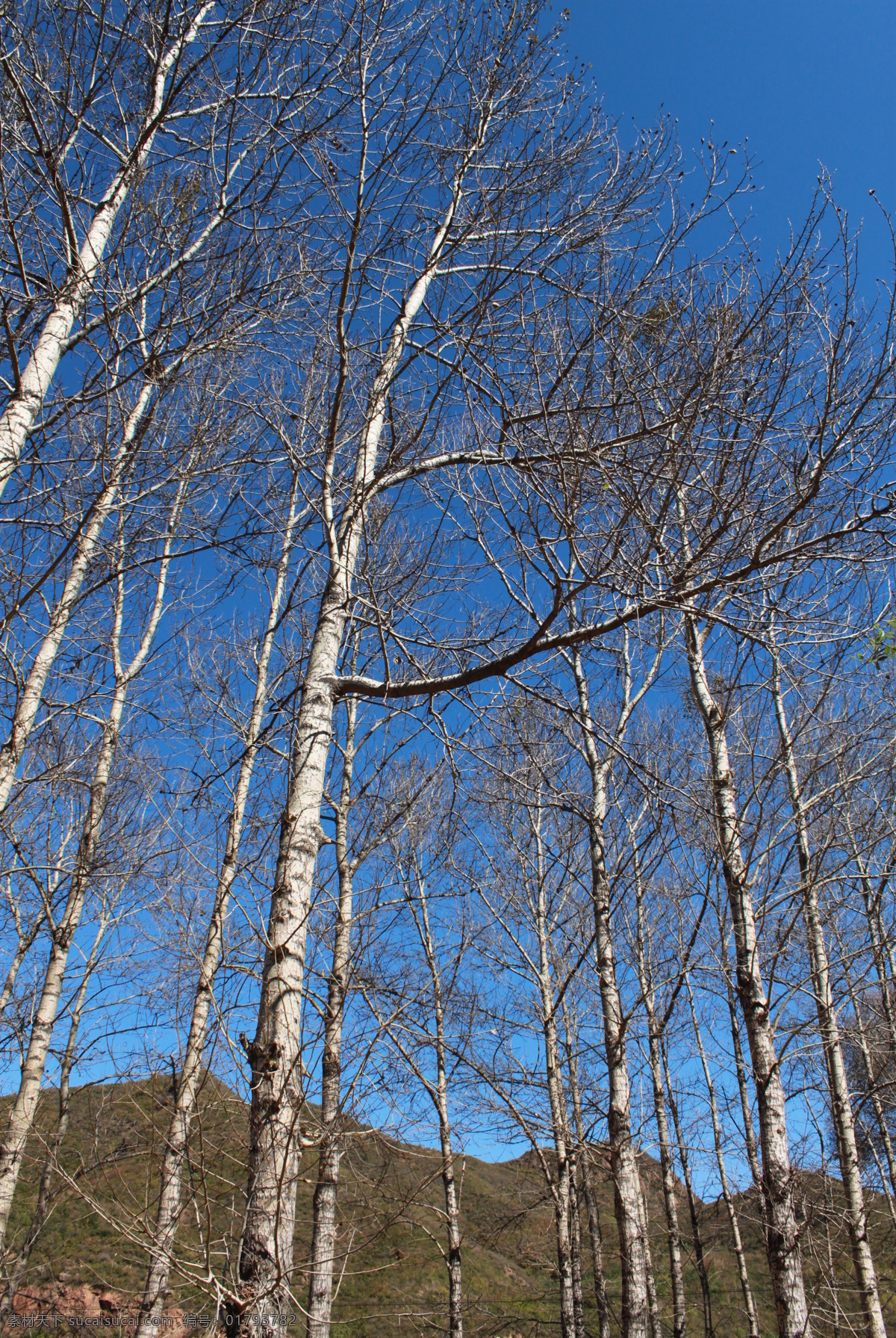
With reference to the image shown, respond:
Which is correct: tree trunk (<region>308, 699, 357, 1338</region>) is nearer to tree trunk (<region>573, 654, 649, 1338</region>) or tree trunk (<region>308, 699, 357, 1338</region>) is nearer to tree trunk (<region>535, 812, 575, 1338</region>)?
tree trunk (<region>535, 812, 575, 1338</region>)

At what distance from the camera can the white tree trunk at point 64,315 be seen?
2992 millimetres

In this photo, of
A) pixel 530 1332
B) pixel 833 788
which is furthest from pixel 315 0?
pixel 530 1332

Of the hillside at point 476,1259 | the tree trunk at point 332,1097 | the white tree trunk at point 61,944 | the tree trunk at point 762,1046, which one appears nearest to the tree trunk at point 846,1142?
the hillside at point 476,1259

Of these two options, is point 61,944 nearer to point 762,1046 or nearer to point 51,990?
point 51,990

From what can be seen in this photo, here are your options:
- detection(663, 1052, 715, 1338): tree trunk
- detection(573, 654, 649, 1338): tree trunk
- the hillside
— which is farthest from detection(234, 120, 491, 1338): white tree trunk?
detection(663, 1052, 715, 1338): tree trunk

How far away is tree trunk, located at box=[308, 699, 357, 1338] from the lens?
7.16 ft

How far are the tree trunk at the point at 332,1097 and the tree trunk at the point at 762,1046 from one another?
7.65 feet

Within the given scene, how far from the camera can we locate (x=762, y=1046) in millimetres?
4383

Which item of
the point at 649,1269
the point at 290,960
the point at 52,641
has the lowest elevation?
the point at 649,1269

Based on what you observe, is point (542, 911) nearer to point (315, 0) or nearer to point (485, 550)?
point (485, 550)

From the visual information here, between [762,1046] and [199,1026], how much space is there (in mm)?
4218

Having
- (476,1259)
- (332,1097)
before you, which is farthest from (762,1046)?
(476,1259)

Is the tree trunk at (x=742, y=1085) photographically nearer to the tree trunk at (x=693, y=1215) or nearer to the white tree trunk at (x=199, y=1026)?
the tree trunk at (x=693, y=1215)

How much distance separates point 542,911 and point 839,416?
753 centimetres
